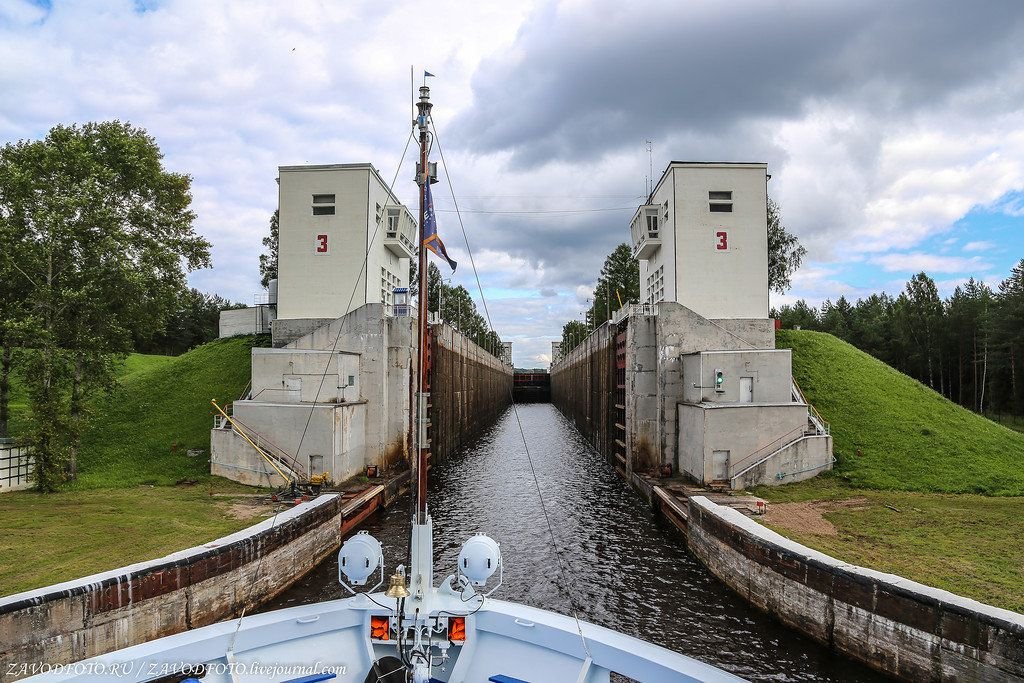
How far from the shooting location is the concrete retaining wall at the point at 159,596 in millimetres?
8195

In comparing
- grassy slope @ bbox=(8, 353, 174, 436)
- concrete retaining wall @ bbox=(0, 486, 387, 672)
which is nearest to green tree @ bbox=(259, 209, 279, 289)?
grassy slope @ bbox=(8, 353, 174, 436)

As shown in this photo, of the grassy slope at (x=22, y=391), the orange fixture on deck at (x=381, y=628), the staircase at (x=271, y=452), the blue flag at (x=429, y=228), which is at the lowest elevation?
the orange fixture on deck at (x=381, y=628)

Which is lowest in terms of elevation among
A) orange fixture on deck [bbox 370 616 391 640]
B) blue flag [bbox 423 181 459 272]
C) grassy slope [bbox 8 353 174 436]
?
orange fixture on deck [bbox 370 616 391 640]

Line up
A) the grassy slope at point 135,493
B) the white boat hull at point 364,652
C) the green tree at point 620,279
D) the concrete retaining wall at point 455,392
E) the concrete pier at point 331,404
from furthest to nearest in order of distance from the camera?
the green tree at point 620,279, the concrete retaining wall at point 455,392, the concrete pier at point 331,404, the grassy slope at point 135,493, the white boat hull at point 364,652

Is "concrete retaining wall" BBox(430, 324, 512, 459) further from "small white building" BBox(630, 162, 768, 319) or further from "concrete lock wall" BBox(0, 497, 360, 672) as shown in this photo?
"concrete lock wall" BBox(0, 497, 360, 672)

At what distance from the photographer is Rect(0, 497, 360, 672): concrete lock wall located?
820 cm

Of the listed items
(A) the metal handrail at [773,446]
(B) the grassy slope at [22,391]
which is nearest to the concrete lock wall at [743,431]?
(A) the metal handrail at [773,446]

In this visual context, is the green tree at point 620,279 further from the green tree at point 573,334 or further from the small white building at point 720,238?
the small white building at point 720,238

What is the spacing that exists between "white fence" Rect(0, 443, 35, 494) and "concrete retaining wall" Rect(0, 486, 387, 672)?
983 cm

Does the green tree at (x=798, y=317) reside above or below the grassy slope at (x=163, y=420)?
above

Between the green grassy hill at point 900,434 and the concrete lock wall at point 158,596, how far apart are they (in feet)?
57.9

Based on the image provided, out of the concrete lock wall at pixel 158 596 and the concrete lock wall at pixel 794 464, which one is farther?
the concrete lock wall at pixel 794 464

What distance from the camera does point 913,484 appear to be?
17656 mm

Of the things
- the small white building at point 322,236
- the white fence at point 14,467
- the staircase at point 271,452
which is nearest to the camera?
the white fence at point 14,467
